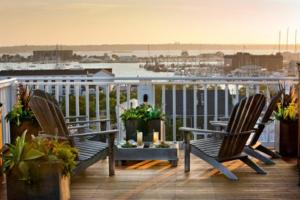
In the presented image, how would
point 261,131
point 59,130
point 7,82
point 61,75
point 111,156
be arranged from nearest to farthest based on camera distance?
point 59,130 < point 111,156 < point 261,131 < point 7,82 < point 61,75

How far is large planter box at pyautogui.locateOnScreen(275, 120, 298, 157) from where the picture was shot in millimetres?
6805

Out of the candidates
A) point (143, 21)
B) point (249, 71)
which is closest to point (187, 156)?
point (249, 71)

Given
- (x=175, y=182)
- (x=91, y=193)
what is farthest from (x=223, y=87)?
(x=91, y=193)

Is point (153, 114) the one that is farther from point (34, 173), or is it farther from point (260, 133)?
point (34, 173)

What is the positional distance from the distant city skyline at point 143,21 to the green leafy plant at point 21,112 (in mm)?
2089

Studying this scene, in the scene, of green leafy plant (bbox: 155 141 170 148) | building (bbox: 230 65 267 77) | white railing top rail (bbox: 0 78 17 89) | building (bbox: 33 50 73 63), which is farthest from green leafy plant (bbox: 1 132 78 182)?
building (bbox: 33 50 73 63)

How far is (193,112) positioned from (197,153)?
6.23ft

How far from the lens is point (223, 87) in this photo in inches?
309

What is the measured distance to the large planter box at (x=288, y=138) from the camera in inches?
268

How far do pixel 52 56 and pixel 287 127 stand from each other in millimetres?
4026

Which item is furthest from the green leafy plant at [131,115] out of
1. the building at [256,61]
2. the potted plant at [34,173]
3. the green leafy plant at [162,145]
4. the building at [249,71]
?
the potted plant at [34,173]

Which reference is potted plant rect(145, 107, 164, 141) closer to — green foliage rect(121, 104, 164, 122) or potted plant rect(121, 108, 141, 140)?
green foliage rect(121, 104, 164, 122)

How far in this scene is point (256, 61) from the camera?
852 cm

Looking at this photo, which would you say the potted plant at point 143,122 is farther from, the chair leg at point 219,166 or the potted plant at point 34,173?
the potted plant at point 34,173
